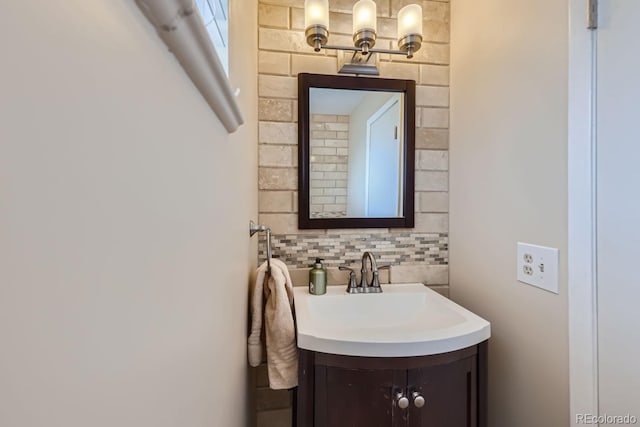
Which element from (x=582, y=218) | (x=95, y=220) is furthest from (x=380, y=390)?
(x=95, y=220)

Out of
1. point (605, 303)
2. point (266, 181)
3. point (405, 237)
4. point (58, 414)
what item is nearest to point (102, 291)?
point (58, 414)

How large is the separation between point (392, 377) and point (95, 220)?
901mm

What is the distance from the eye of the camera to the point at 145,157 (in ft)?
1.00

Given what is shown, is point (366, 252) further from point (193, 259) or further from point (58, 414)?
point (58, 414)

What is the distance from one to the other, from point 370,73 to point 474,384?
126 cm

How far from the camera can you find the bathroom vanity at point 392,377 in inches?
35.6

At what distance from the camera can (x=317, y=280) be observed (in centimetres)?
131

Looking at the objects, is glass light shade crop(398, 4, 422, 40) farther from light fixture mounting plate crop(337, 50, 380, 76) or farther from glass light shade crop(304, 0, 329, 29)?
glass light shade crop(304, 0, 329, 29)

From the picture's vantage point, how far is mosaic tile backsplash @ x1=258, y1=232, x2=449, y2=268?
1.41 meters

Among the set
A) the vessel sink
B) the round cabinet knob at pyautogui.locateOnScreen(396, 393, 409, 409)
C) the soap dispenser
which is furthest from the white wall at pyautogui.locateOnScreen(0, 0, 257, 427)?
the soap dispenser

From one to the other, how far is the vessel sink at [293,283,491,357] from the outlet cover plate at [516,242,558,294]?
0.65 feet

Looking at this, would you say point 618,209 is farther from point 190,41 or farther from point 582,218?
point 190,41

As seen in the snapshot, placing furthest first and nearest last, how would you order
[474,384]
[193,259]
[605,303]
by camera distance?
1. [474,384]
2. [605,303]
3. [193,259]

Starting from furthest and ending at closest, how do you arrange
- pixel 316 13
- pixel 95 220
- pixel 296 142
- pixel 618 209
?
1. pixel 296 142
2. pixel 316 13
3. pixel 618 209
4. pixel 95 220
